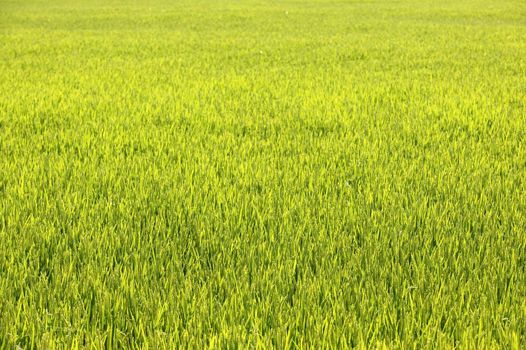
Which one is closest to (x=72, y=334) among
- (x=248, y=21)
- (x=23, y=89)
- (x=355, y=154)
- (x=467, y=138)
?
(x=355, y=154)

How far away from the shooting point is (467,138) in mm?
4516

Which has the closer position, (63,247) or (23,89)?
(63,247)

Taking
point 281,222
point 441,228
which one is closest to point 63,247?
point 281,222

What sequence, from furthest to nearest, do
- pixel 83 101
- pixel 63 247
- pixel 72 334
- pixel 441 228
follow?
pixel 83 101, pixel 441 228, pixel 63 247, pixel 72 334

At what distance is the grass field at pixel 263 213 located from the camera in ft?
6.25

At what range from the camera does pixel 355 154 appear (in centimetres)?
395

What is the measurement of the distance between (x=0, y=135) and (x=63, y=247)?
238 cm

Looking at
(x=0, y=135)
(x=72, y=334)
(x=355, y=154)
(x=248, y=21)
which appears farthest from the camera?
(x=248, y=21)

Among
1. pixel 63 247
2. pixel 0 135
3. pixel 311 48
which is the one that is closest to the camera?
pixel 63 247

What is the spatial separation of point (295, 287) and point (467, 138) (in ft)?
9.38

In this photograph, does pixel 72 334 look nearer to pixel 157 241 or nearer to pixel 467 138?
pixel 157 241

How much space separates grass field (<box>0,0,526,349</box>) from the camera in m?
1.90

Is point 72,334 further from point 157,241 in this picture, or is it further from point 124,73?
point 124,73

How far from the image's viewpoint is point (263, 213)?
286cm
